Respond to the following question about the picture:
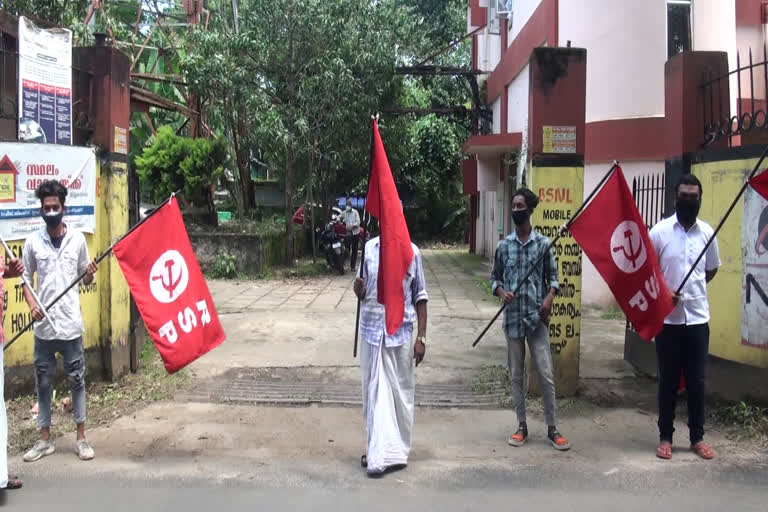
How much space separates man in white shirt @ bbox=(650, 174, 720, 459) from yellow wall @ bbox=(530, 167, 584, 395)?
1.27m

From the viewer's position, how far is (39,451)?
4855mm

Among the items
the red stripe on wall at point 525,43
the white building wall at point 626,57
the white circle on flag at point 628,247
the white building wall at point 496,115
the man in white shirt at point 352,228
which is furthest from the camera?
the white building wall at point 496,115

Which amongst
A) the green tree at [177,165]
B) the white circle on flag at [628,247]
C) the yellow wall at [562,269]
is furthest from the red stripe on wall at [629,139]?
the green tree at [177,165]

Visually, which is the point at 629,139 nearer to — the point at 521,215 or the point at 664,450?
the point at 521,215

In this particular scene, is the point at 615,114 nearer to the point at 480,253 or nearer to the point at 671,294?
the point at 671,294

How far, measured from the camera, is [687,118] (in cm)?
643

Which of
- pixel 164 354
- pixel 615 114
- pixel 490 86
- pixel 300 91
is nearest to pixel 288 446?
pixel 164 354

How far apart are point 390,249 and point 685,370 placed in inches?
91.0

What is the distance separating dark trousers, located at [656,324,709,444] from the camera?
491 cm

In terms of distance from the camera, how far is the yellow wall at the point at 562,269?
6.29 m

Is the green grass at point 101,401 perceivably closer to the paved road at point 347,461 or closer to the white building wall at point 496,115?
the paved road at point 347,461

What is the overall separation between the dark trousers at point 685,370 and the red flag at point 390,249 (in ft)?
6.42

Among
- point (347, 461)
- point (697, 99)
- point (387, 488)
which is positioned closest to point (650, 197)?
point (697, 99)

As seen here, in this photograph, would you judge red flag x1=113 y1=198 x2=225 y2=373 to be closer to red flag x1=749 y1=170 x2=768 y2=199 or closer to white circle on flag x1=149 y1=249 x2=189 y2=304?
white circle on flag x1=149 y1=249 x2=189 y2=304
